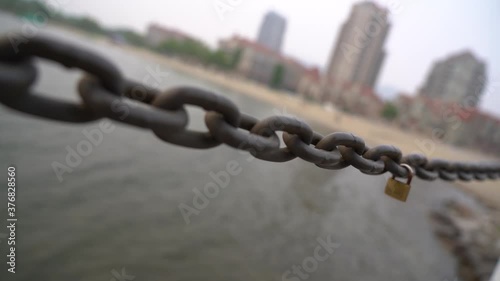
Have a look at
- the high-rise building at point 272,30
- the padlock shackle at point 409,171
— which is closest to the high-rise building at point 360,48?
the high-rise building at point 272,30

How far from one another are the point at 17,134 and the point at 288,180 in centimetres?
787

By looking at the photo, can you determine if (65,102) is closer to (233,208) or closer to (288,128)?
(288,128)

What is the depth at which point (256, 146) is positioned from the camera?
98 cm

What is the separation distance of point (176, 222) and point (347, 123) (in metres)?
36.4

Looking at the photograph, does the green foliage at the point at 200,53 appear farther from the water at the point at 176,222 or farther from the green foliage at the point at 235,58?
the water at the point at 176,222

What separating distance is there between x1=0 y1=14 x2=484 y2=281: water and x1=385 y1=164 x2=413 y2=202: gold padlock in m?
1.45

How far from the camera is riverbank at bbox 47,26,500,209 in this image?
22094 mm

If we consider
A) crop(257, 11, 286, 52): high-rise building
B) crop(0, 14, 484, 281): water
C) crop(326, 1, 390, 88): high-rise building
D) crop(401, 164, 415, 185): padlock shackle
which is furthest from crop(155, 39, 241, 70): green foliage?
crop(401, 164, 415, 185): padlock shackle

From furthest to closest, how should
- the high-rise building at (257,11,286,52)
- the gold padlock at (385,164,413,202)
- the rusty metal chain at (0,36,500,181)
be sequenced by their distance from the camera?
the high-rise building at (257,11,286,52), the gold padlock at (385,164,413,202), the rusty metal chain at (0,36,500,181)

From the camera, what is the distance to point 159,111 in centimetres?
79

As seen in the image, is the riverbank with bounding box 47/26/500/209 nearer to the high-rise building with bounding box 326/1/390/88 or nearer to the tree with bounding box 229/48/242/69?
the tree with bounding box 229/48/242/69

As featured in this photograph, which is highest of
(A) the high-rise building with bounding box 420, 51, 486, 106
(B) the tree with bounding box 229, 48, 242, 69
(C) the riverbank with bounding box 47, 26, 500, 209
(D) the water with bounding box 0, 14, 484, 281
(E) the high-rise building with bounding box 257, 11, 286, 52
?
(E) the high-rise building with bounding box 257, 11, 286, 52

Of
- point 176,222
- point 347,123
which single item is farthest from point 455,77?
point 176,222

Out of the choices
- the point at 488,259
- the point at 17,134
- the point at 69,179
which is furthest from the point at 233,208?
the point at 488,259
